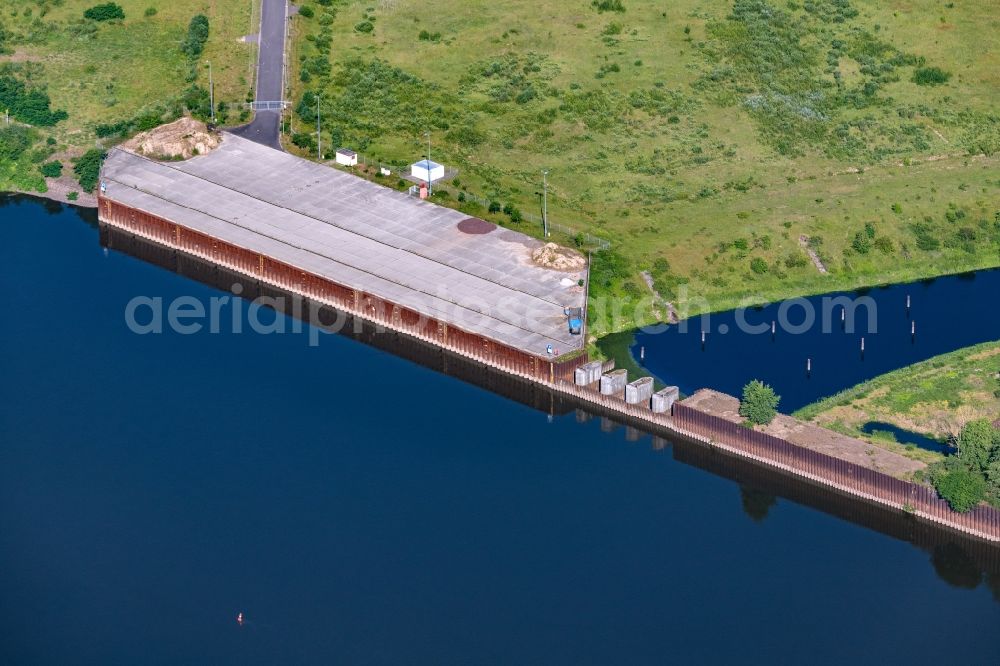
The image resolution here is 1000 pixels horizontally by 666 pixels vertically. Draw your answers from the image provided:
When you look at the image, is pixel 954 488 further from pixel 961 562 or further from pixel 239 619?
pixel 239 619

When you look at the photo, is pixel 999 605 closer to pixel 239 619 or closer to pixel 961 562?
pixel 961 562

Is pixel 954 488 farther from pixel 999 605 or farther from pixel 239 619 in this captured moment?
pixel 239 619

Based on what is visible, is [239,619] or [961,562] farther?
[961,562]

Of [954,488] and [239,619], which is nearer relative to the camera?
[239,619]

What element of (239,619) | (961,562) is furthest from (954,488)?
(239,619)

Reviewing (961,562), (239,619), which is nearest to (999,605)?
(961,562)
